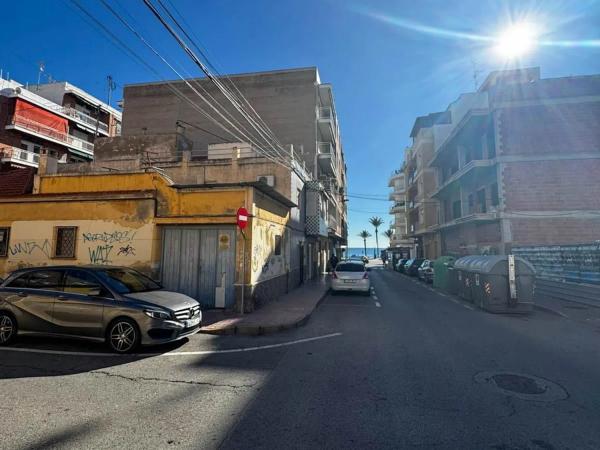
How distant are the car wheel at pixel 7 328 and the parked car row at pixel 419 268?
2033 centimetres

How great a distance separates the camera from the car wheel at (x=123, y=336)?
18.7 ft

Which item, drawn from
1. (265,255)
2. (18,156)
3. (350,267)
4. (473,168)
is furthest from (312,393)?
(18,156)

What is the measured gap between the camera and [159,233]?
10.2 meters

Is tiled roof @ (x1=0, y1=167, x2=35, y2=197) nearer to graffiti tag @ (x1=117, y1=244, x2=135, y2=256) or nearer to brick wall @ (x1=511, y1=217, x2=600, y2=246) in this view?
graffiti tag @ (x1=117, y1=244, x2=135, y2=256)

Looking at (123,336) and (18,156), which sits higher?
(18,156)

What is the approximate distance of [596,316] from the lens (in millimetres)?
9312

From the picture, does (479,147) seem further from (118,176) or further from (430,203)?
(118,176)

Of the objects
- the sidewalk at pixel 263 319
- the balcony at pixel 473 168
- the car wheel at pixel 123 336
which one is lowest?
the sidewalk at pixel 263 319

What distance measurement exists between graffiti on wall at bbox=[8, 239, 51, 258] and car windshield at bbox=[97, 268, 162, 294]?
606cm

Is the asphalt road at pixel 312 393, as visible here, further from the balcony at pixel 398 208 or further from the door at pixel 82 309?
the balcony at pixel 398 208

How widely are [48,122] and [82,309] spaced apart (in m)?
34.1

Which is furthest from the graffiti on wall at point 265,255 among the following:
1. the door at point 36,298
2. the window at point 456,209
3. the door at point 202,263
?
the window at point 456,209

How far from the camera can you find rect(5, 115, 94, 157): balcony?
90.1 feet

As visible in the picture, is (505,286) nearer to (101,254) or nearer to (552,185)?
(552,185)
